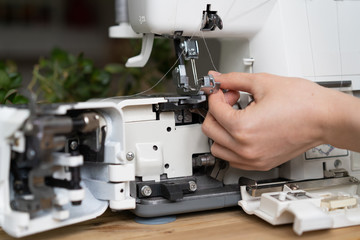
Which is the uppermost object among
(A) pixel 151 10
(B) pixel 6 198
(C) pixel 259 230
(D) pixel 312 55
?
(A) pixel 151 10

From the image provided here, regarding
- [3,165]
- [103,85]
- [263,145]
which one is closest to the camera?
[3,165]

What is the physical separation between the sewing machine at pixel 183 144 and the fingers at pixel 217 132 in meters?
0.06

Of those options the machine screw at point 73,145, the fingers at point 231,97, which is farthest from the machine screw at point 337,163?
the machine screw at point 73,145

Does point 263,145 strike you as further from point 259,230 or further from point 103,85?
point 103,85

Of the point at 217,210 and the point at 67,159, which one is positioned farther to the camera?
the point at 217,210

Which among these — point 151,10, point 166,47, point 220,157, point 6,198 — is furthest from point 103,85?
point 6,198

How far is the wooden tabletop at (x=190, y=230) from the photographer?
0.94 m

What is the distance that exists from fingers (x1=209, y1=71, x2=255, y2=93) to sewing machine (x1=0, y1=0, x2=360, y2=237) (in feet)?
0.09

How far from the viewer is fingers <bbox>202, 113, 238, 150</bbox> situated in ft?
3.27

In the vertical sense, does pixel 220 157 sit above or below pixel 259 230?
above

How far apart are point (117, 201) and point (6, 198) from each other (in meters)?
0.23

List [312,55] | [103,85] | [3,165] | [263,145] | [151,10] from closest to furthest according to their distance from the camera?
[3,165] < [263,145] < [151,10] < [312,55] < [103,85]

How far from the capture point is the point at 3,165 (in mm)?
835

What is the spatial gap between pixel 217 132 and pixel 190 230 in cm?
23
